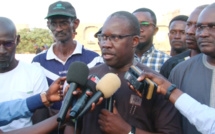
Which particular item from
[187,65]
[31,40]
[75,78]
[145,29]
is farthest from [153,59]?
[31,40]

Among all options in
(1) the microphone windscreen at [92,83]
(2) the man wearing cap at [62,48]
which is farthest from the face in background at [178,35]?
(1) the microphone windscreen at [92,83]

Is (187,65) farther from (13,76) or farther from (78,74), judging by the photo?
(13,76)

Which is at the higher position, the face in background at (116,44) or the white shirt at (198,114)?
the face in background at (116,44)

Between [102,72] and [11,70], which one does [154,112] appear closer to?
[102,72]

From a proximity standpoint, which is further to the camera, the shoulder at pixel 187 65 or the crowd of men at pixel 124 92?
the shoulder at pixel 187 65

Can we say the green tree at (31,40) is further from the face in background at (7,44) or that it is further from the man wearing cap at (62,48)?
the face in background at (7,44)

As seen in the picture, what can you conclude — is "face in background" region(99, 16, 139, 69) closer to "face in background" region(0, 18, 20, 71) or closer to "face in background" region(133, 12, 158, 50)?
"face in background" region(0, 18, 20, 71)

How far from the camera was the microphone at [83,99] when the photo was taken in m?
1.86

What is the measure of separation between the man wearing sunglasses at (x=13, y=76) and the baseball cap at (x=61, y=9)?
81cm

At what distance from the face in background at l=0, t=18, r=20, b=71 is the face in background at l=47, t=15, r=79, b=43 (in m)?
0.82

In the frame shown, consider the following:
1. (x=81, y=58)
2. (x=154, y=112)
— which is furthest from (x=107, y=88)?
(x=81, y=58)

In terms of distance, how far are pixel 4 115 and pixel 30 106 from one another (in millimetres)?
306

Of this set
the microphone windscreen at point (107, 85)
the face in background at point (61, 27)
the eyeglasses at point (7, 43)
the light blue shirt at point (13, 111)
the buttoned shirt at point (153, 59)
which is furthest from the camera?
the buttoned shirt at point (153, 59)

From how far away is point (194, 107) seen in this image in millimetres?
2230
